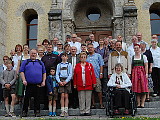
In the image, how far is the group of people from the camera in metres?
6.56

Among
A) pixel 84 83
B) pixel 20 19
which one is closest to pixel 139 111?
pixel 84 83

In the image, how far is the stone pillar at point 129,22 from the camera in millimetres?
11383

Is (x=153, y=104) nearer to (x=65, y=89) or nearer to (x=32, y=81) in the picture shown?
(x=65, y=89)

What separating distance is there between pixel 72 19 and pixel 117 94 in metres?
6.95

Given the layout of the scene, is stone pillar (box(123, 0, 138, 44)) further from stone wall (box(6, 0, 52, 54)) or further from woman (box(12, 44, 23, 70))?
woman (box(12, 44, 23, 70))

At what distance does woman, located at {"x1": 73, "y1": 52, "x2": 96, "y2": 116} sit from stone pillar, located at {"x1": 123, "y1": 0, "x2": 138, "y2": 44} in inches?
203

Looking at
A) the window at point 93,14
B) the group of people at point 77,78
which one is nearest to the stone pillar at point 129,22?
the window at point 93,14

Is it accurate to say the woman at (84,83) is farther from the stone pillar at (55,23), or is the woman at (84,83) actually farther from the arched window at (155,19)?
the arched window at (155,19)

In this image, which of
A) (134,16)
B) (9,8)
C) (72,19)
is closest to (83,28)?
(72,19)

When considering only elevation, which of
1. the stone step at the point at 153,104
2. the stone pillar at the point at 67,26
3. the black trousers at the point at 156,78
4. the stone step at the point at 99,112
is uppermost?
the stone pillar at the point at 67,26

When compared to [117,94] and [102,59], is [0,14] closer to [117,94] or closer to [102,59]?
[102,59]

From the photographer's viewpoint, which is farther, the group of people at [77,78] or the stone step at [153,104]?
the stone step at [153,104]

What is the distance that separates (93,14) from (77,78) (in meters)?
7.81

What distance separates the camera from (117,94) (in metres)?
6.23
